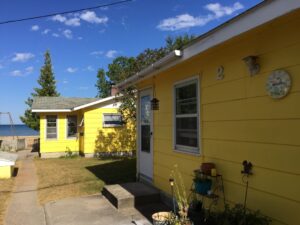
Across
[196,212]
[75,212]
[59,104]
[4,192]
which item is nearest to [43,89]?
[59,104]

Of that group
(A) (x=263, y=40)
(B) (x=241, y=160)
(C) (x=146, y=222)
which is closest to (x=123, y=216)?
(C) (x=146, y=222)

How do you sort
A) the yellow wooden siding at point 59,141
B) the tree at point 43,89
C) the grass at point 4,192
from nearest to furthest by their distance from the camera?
the grass at point 4,192
the yellow wooden siding at point 59,141
the tree at point 43,89

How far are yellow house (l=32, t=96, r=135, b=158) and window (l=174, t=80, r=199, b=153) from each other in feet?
30.2

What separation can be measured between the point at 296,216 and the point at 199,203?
1531 millimetres

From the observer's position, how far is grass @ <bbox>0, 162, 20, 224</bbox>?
5363 millimetres

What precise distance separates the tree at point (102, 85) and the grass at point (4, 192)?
30.3m

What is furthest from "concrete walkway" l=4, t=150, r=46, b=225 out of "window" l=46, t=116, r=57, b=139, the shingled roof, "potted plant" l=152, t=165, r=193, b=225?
the shingled roof

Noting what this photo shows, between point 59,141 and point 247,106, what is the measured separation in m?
13.0

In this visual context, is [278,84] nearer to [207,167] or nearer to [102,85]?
[207,167]

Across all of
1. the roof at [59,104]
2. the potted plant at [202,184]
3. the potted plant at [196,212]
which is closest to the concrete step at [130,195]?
the potted plant at [196,212]

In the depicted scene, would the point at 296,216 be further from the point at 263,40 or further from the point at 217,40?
the point at 217,40

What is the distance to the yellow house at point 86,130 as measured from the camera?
561 inches

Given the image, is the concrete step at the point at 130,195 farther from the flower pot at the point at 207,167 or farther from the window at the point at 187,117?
the flower pot at the point at 207,167

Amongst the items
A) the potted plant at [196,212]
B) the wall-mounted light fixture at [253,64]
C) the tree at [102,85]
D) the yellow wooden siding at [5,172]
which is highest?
the tree at [102,85]
